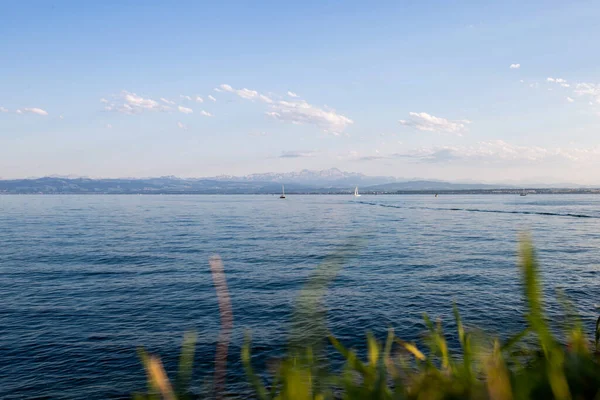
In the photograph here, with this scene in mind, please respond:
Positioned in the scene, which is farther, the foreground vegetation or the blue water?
the blue water

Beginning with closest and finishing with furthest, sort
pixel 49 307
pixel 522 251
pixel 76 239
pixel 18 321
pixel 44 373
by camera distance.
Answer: pixel 522 251 → pixel 44 373 → pixel 18 321 → pixel 49 307 → pixel 76 239

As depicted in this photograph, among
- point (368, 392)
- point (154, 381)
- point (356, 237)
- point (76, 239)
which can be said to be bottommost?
A: point (76, 239)

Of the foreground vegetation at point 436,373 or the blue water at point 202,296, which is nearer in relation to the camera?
the foreground vegetation at point 436,373

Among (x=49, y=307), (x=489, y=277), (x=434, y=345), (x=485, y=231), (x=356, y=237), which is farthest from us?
(x=485, y=231)

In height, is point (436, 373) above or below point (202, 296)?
above

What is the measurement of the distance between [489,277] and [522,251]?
35590 mm

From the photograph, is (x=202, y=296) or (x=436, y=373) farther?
(x=202, y=296)

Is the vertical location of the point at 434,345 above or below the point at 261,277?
above

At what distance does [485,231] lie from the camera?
234 feet

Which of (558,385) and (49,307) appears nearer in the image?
(558,385)

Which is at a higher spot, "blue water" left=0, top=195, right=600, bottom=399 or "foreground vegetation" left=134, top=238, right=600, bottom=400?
"foreground vegetation" left=134, top=238, right=600, bottom=400

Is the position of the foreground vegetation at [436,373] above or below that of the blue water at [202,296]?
above

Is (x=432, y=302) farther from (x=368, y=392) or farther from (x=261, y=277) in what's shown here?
(x=368, y=392)

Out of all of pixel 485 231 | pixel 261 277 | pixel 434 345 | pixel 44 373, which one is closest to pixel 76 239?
pixel 261 277
